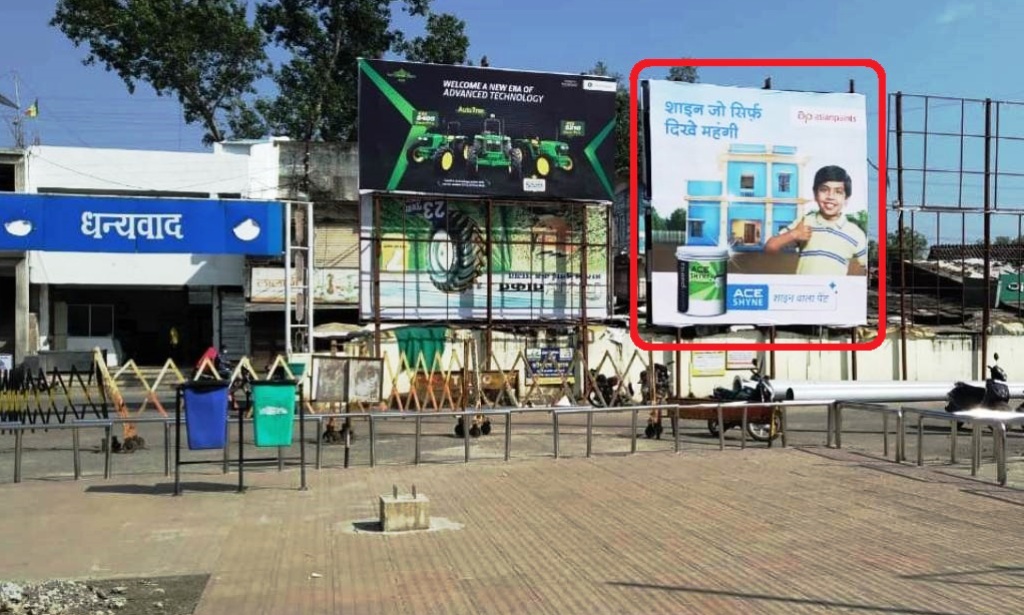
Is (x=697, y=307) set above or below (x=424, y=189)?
below

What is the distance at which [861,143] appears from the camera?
18.4m

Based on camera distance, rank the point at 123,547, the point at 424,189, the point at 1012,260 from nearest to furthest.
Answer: the point at 123,547, the point at 424,189, the point at 1012,260

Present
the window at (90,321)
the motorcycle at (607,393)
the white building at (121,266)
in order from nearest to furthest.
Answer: the motorcycle at (607,393) → the white building at (121,266) → the window at (90,321)

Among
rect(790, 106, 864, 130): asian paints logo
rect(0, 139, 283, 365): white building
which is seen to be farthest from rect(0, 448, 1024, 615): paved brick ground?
rect(0, 139, 283, 365): white building

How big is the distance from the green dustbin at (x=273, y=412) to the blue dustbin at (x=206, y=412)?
1.23 feet

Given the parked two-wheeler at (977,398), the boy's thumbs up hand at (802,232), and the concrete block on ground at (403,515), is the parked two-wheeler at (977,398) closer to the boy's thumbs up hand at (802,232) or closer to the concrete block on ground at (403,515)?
the boy's thumbs up hand at (802,232)

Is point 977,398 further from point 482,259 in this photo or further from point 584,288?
point 482,259

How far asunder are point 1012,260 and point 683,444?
30107 mm

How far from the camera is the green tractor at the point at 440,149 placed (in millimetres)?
24281

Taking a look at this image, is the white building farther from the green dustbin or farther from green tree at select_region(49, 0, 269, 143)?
the green dustbin

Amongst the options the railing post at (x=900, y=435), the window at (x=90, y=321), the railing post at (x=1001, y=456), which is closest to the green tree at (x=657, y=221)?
the railing post at (x=900, y=435)

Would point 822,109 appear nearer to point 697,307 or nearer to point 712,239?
point 712,239

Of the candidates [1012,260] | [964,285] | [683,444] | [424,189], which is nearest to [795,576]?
[683,444]

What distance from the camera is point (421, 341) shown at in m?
26.0
